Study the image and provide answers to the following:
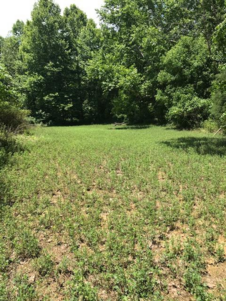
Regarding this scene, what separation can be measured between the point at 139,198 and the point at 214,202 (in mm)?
1681

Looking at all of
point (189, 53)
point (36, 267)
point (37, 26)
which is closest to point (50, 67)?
point (37, 26)

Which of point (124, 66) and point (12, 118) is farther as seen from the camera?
point (124, 66)

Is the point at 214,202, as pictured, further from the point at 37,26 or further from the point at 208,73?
the point at 37,26

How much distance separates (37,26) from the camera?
102 ft

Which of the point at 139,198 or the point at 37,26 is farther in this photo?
the point at 37,26

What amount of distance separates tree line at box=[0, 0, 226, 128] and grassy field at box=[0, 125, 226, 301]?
5516 millimetres

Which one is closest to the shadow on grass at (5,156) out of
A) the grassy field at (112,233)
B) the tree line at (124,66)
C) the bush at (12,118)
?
the grassy field at (112,233)

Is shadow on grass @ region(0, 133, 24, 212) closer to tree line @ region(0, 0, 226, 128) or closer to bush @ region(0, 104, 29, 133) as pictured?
tree line @ region(0, 0, 226, 128)

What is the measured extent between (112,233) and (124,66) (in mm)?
24386

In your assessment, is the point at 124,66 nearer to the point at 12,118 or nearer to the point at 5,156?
the point at 12,118

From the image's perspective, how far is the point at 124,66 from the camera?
25.3 metres

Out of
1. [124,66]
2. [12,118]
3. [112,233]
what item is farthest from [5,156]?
[124,66]

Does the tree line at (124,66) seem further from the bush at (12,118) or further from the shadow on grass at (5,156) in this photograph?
the shadow on grass at (5,156)

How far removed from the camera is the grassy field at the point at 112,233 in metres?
2.81
